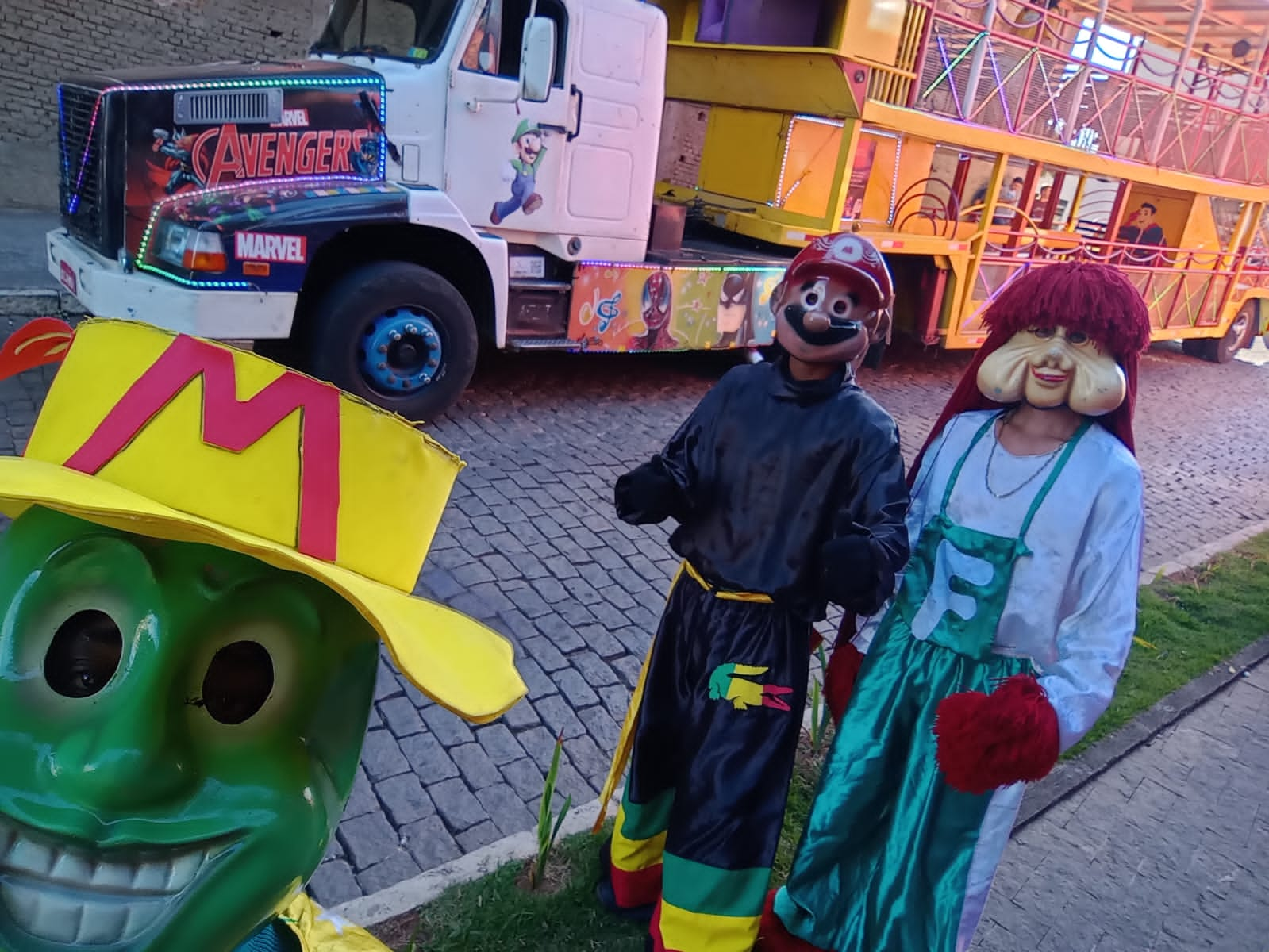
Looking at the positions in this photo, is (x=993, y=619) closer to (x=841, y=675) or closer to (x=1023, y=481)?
(x=1023, y=481)

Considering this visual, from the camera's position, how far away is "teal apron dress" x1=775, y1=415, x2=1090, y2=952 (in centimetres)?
191

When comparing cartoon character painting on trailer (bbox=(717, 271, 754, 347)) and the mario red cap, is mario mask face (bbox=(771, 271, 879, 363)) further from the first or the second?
cartoon character painting on trailer (bbox=(717, 271, 754, 347))

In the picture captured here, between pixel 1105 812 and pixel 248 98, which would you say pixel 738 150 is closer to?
pixel 248 98

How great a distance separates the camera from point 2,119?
9422 mm

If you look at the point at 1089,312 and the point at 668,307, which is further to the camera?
the point at 668,307

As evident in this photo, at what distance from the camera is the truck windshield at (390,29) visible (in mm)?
5225

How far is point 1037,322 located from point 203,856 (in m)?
1.70

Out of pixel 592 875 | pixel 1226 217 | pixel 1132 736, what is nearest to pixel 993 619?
pixel 592 875

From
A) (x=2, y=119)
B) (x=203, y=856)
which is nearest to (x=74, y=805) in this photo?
(x=203, y=856)

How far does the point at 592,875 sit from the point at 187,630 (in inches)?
67.6

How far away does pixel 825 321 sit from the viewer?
1.86 metres

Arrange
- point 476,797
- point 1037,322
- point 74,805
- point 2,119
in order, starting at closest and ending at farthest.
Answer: point 74,805
point 1037,322
point 476,797
point 2,119

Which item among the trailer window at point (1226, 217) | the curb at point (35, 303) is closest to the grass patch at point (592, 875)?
the curb at point (35, 303)

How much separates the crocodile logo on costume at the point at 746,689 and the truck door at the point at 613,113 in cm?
442
